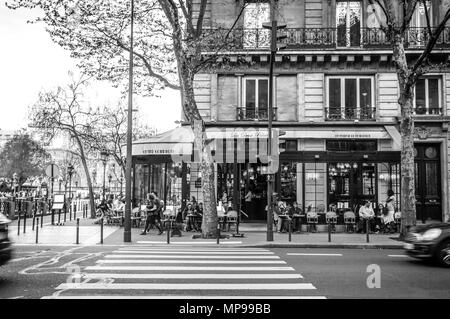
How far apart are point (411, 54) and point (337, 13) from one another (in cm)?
438

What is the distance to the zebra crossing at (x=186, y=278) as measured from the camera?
7610 millimetres

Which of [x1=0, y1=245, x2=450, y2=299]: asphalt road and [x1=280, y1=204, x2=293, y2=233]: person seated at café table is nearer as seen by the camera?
[x1=0, y1=245, x2=450, y2=299]: asphalt road

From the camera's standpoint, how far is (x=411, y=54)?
2273 centimetres

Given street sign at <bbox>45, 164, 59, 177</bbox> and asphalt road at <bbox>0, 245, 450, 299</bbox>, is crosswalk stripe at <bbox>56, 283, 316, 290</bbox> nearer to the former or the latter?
asphalt road at <bbox>0, 245, 450, 299</bbox>

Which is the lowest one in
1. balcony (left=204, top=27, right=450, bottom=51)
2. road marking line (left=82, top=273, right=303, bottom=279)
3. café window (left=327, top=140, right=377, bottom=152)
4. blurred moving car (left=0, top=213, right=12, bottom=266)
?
road marking line (left=82, top=273, right=303, bottom=279)

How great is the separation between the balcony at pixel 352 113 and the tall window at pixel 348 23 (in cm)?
342

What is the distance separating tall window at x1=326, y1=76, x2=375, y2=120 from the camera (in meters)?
23.5

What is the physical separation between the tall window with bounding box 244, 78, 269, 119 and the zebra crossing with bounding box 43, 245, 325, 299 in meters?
12.0

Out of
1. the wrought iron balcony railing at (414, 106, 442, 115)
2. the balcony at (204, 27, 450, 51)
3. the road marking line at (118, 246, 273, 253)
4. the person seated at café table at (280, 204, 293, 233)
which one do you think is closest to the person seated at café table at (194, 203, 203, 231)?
the person seated at café table at (280, 204, 293, 233)

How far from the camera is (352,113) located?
23.4m

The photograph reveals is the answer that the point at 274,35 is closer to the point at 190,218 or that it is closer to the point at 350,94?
the point at 190,218

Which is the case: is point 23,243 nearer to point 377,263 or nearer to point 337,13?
point 377,263
